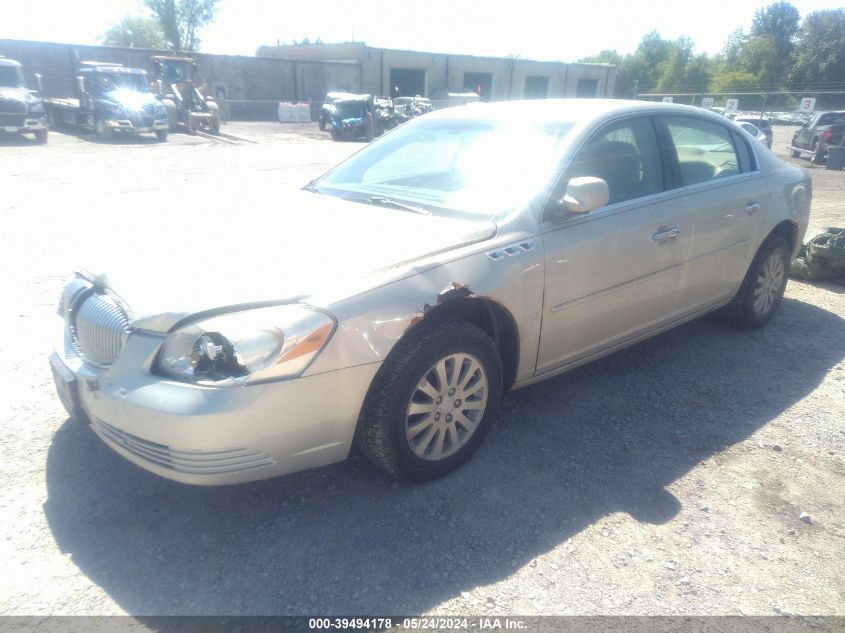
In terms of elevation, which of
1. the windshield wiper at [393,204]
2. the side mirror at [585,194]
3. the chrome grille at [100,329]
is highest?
the side mirror at [585,194]

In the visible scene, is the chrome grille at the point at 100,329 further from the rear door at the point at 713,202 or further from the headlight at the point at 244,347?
the rear door at the point at 713,202

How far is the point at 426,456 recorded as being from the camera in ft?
9.41

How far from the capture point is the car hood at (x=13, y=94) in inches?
762

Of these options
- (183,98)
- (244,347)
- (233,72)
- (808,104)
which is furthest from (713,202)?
(233,72)

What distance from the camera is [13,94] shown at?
1961 cm

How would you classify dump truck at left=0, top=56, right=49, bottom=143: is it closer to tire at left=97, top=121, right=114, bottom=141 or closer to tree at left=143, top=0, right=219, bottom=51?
tire at left=97, top=121, right=114, bottom=141

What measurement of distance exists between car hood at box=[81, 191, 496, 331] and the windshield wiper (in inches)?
1.9

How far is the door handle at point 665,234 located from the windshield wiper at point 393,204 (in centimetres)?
138

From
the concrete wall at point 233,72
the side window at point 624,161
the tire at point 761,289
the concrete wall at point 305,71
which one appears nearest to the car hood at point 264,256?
the side window at point 624,161

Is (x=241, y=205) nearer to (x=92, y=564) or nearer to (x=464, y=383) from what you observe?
(x=464, y=383)

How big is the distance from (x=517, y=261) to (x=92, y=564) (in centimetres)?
218

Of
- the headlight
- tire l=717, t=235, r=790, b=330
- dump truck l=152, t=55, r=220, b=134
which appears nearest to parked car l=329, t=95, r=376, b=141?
dump truck l=152, t=55, r=220, b=134

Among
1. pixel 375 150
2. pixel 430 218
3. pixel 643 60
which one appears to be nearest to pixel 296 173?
pixel 375 150

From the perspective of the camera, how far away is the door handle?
361 centimetres
